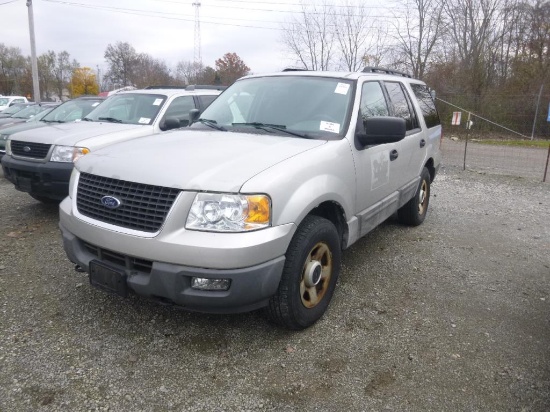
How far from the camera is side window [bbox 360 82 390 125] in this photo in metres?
3.83

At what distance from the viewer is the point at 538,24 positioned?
24578 mm

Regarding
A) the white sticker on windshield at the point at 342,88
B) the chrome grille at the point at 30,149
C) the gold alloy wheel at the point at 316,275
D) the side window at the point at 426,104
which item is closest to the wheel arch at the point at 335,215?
the gold alloy wheel at the point at 316,275

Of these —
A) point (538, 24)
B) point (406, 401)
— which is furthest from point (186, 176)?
point (538, 24)

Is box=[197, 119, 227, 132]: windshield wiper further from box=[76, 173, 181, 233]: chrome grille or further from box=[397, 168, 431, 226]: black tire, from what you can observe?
box=[397, 168, 431, 226]: black tire

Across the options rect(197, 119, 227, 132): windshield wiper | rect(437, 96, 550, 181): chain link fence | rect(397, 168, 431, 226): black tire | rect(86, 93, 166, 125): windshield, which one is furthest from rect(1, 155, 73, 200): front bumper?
rect(437, 96, 550, 181): chain link fence

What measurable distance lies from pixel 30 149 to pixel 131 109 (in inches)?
62.3

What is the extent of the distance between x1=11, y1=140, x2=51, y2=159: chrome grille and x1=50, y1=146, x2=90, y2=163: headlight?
0.54 feet

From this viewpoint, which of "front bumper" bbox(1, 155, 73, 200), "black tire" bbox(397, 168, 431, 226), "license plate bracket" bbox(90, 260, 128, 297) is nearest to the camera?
"license plate bracket" bbox(90, 260, 128, 297)

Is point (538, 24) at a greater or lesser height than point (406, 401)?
greater

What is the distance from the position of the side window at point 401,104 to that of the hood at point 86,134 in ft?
10.9

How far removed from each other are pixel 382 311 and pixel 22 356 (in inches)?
101

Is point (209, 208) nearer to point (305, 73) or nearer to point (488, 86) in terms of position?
point (305, 73)

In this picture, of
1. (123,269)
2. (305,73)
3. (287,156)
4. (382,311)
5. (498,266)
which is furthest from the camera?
(498,266)

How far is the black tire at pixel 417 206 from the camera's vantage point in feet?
18.0
